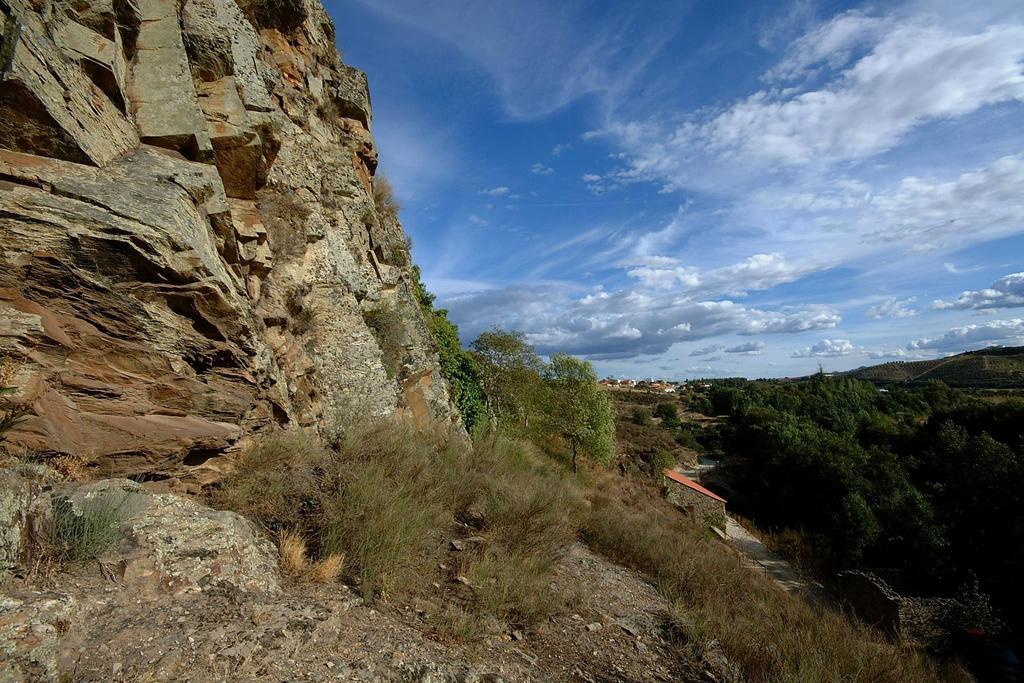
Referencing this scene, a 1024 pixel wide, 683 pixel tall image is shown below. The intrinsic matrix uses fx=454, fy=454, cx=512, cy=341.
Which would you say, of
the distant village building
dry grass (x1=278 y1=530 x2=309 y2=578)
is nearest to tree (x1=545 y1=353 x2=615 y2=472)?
the distant village building

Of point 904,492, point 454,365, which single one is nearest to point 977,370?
point 904,492

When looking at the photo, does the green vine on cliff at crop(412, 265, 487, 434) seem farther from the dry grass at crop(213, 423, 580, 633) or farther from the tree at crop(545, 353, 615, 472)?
the tree at crop(545, 353, 615, 472)

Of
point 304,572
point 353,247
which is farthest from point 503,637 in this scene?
point 353,247

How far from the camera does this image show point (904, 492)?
20547mm

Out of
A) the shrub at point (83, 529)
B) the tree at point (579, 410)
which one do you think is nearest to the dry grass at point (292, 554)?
the shrub at point (83, 529)

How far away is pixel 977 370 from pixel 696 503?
72771mm

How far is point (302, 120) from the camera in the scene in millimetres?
8562

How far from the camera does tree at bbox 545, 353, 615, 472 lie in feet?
69.1

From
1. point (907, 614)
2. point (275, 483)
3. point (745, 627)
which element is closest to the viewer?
point (275, 483)

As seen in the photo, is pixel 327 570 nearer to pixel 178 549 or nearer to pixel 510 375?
pixel 178 549

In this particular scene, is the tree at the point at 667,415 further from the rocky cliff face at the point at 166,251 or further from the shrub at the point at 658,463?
the rocky cliff face at the point at 166,251

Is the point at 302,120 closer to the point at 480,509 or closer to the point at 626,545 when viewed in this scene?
the point at 480,509

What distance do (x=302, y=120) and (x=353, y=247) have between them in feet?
8.62

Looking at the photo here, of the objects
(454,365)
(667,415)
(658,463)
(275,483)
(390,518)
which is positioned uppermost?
(454,365)
